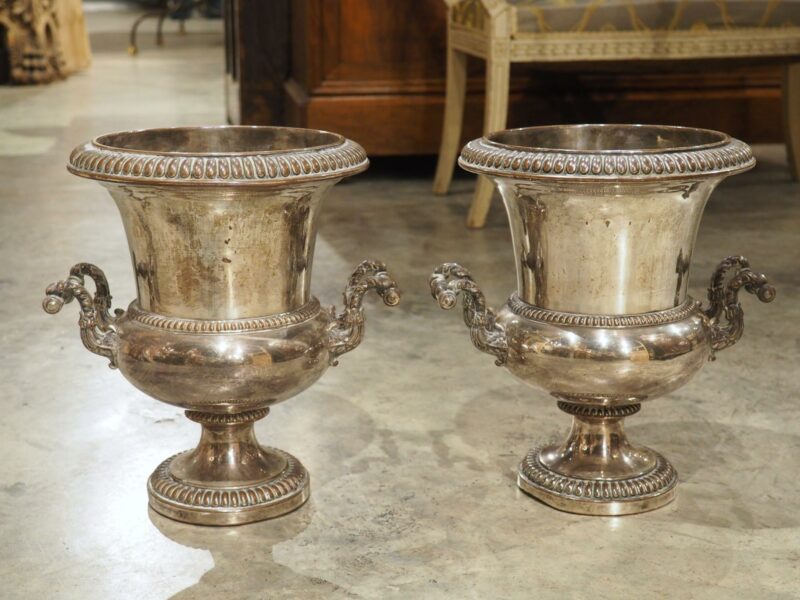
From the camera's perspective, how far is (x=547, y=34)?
333cm

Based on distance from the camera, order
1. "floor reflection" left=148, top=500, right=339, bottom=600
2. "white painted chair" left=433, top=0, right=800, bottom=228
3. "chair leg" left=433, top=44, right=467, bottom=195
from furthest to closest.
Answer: "chair leg" left=433, top=44, right=467, bottom=195, "white painted chair" left=433, top=0, right=800, bottom=228, "floor reflection" left=148, top=500, right=339, bottom=600

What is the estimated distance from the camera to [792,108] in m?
4.06

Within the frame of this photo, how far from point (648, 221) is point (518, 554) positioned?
49cm

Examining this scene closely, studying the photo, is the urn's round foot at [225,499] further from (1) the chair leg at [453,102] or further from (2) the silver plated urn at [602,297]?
(1) the chair leg at [453,102]

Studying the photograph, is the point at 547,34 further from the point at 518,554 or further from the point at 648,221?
the point at 518,554

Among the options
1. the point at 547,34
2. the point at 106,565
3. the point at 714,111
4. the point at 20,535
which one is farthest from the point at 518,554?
the point at 714,111

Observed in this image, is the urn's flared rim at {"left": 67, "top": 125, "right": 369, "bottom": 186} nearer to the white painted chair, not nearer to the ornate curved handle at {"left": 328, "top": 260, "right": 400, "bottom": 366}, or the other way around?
the ornate curved handle at {"left": 328, "top": 260, "right": 400, "bottom": 366}

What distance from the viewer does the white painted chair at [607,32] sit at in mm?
3312

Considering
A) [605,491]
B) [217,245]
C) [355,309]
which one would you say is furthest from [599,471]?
[217,245]

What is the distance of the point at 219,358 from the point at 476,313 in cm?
40

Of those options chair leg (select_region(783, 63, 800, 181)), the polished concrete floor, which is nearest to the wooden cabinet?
chair leg (select_region(783, 63, 800, 181))

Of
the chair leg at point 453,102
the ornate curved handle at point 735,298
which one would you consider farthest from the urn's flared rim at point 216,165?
the chair leg at point 453,102

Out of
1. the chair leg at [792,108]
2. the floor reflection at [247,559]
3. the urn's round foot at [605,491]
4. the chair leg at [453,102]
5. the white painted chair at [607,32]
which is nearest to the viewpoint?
the floor reflection at [247,559]

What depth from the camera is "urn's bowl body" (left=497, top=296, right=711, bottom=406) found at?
163cm
